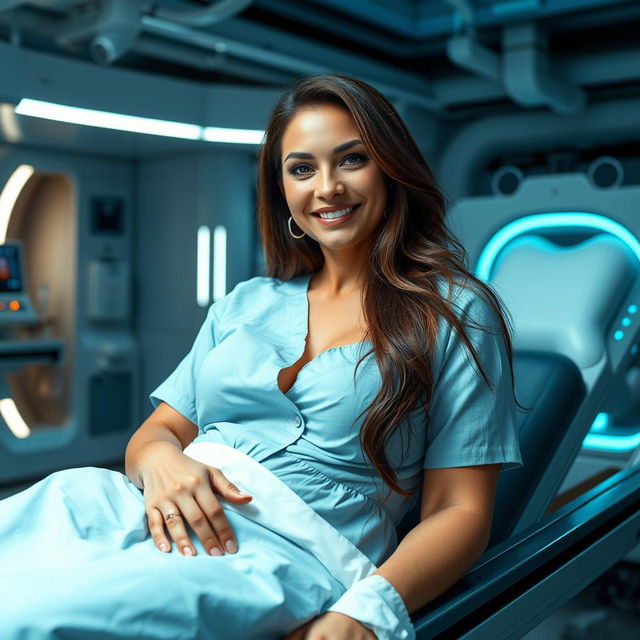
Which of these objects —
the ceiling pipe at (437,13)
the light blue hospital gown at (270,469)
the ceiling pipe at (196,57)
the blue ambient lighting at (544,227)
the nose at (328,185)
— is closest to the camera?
the light blue hospital gown at (270,469)

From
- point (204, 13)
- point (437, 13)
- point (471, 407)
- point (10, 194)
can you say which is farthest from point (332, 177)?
point (10, 194)

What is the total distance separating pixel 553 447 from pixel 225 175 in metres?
2.72

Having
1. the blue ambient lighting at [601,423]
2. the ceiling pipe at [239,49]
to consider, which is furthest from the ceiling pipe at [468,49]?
the blue ambient lighting at [601,423]

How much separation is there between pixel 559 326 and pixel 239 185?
2332mm

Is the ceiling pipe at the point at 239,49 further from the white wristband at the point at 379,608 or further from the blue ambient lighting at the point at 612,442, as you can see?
the white wristband at the point at 379,608

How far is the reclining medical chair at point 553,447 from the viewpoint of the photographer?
1191mm

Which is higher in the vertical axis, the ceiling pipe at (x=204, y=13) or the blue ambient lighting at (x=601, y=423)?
the ceiling pipe at (x=204, y=13)

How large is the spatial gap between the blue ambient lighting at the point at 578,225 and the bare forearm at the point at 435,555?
4.29ft

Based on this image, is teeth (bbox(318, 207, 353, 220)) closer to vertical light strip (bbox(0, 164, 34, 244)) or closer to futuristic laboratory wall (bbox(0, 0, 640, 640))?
futuristic laboratory wall (bbox(0, 0, 640, 640))

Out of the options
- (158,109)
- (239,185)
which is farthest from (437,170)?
(158,109)

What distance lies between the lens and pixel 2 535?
95 centimetres

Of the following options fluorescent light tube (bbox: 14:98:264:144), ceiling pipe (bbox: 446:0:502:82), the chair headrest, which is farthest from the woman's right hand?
ceiling pipe (bbox: 446:0:502:82)

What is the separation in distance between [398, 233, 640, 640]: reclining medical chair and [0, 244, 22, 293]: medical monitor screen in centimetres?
263

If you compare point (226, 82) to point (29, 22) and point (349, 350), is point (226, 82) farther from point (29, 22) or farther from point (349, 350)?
point (349, 350)
